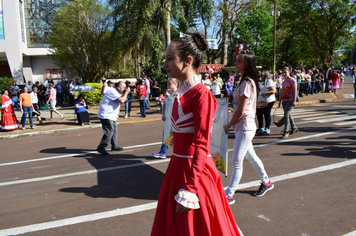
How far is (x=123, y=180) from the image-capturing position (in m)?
5.84

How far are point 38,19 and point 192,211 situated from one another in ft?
152

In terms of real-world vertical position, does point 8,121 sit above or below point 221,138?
below

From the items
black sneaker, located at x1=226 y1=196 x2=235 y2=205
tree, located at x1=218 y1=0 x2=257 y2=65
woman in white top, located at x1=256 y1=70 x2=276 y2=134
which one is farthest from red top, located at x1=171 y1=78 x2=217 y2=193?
tree, located at x1=218 y1=0 x2=257 y2=65

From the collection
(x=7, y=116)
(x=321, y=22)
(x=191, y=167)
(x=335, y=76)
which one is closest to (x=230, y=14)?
(x=321, y=22)

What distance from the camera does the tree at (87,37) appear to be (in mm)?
25359

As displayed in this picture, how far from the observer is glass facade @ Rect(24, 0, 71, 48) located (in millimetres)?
41750

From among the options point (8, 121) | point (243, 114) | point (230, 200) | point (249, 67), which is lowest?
point (230, 200)

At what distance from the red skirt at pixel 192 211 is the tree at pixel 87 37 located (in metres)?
23.5

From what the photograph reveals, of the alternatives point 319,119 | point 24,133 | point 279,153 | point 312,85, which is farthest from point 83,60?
point 279,153

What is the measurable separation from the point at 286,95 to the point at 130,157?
4663 mm

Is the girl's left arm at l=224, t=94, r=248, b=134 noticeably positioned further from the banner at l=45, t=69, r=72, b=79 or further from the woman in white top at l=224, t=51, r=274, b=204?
the banner at l=45, t=69, r=72, b=79

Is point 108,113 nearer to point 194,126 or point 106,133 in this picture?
point 106,133

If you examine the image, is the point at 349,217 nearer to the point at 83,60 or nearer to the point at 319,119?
the point at 319,119

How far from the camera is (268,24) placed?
37.3m
